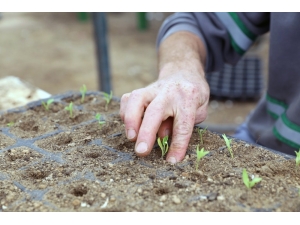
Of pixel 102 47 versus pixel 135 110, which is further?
pixel 102 47

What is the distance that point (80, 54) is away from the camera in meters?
6.83

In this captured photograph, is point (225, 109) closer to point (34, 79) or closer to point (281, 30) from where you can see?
point (34, 79)

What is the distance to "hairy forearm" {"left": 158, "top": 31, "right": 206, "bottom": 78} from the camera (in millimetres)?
1555

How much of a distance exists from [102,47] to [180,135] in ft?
6.79

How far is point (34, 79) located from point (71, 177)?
4911 millimetres

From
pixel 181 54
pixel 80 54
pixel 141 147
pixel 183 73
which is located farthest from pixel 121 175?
pixel 80 54

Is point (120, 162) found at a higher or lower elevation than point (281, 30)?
lower

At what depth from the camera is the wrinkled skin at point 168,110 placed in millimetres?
1163

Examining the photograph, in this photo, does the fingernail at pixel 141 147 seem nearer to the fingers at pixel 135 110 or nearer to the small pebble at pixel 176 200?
the fingers at pixel 135 110

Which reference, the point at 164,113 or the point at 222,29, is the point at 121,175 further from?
the point at 222,29

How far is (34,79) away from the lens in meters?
5.75
